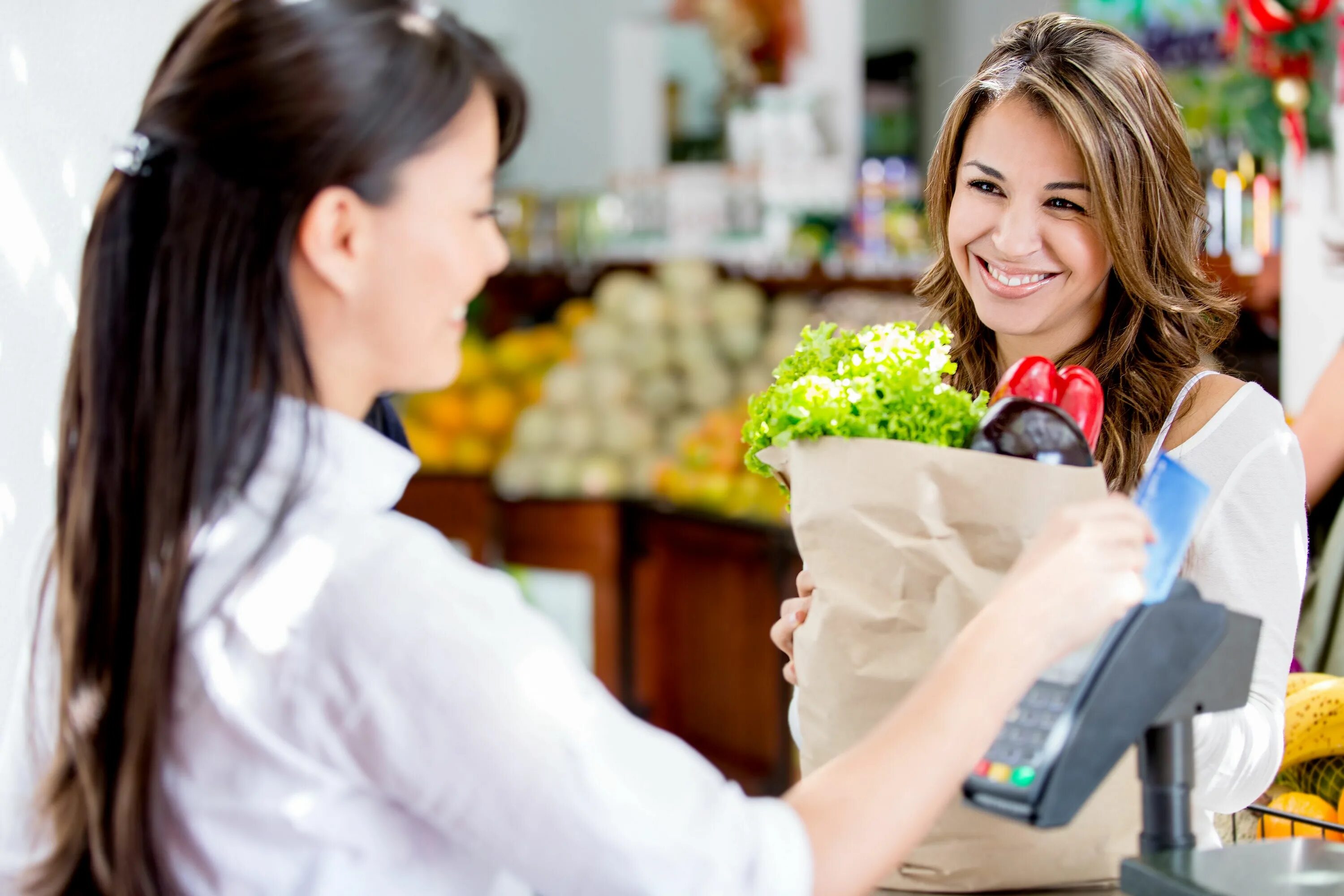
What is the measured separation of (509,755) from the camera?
0.86 meters

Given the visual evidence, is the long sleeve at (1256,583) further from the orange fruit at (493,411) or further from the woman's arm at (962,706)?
the orange fruit at (493,411)

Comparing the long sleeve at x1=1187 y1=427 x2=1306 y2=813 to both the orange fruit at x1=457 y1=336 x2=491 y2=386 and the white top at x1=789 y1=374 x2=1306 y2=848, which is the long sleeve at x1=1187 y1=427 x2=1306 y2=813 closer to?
the white top at x1=789 y1=374 x2=1306 y2=848

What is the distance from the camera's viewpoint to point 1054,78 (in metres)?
1.55

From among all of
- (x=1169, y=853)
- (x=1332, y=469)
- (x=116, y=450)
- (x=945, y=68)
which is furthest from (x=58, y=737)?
(x=945, y=68)

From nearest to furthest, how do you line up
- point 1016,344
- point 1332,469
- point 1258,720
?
point 1258,720 < point 1016,344 < point 1332,469

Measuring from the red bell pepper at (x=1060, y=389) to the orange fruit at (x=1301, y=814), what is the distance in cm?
79

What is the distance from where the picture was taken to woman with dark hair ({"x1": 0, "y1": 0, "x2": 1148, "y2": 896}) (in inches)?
34.1

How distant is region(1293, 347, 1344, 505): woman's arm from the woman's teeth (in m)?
0.85

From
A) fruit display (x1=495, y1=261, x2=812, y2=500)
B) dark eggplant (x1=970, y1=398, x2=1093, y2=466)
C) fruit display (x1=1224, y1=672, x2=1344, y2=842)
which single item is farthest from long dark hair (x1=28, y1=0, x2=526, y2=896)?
fruit display (x1=495, y1=261, x2=812, y2=500)

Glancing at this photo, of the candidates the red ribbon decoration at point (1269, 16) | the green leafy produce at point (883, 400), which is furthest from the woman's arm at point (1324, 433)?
the green leafy produce at point (883, 400)

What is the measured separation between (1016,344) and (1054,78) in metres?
Result: 0.32

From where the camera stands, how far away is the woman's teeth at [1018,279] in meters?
1.61

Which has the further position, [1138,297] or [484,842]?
[1138,297]

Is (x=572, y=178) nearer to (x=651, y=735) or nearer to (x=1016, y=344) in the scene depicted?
(x=1016, y=344)
